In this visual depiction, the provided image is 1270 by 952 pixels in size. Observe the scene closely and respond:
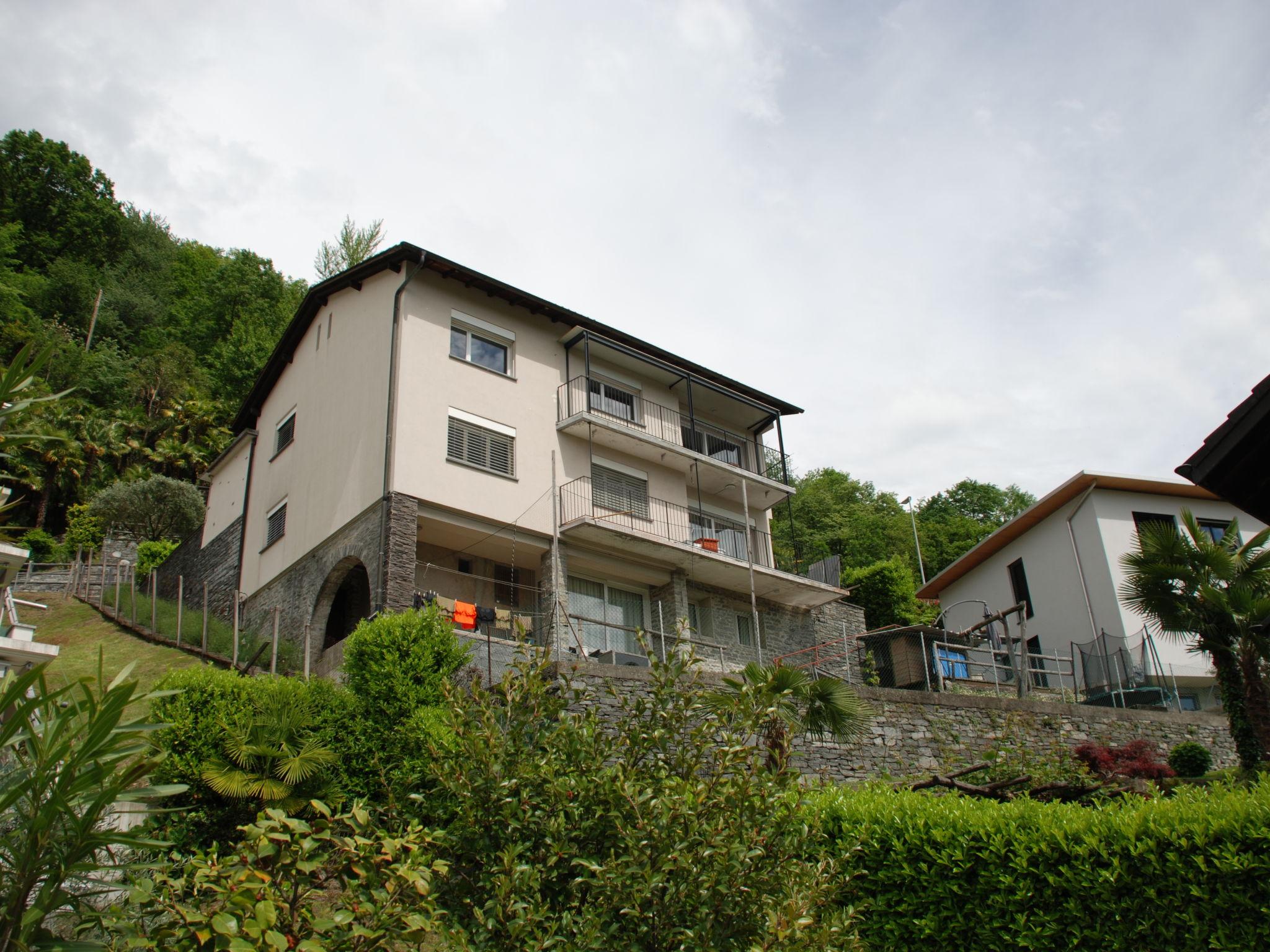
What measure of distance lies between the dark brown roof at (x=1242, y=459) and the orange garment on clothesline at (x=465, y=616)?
13657mm

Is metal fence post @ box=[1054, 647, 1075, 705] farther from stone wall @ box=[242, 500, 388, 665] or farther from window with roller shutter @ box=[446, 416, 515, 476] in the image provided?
stone wall @ box=[242, 500, 388, 665]

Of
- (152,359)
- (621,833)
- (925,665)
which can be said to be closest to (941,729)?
(925,665)

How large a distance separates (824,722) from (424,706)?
219 inches

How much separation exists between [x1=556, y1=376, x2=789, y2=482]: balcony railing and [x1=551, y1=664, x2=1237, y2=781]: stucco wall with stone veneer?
7641 mm

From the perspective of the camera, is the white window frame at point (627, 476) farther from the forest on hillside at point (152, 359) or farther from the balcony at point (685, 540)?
the forest on hillside at point (152, 359)

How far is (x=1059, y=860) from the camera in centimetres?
750

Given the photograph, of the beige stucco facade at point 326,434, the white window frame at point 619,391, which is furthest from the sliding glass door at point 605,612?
the beige stucco facade at point 326,434

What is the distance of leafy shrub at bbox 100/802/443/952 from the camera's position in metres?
4.28

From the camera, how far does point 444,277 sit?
2155 cm

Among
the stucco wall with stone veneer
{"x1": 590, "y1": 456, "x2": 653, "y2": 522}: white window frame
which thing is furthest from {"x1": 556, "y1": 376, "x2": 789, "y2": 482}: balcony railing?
the stucco wall with stone veneer

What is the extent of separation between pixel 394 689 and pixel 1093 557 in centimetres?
2074

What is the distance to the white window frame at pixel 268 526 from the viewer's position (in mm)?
23016

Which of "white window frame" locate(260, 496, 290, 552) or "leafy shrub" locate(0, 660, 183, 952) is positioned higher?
"white window frame" locate(260, 496, 290, 552)

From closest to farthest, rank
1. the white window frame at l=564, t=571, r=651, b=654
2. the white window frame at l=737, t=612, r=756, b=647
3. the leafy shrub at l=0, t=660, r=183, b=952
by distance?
the leafy shrub at l=0, t=660, r=183, b=952, the white window frame at l=564, t=571, r=651, b=654, the white window frame at l=737, t=612, r=756, b=647
